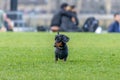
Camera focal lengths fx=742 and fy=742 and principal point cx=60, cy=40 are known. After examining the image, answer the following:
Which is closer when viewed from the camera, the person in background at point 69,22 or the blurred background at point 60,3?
the person in background at point 69,22

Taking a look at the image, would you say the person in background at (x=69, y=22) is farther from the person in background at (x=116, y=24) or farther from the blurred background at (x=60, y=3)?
the blurred background at (x=60, y=3)

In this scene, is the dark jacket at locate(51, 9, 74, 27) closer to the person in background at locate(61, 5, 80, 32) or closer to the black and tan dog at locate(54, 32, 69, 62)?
the person in background at locate(61, 5, 80, 32)

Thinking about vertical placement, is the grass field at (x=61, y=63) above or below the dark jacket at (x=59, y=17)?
above

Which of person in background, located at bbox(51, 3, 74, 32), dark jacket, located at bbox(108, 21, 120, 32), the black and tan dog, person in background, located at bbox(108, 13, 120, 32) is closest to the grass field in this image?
the black and tan dog

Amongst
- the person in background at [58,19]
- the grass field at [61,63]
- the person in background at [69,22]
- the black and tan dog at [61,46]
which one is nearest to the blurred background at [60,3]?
the person in background at [69,22]

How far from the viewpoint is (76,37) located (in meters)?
21.8

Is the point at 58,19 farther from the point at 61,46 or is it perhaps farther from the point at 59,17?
the point at 61,46

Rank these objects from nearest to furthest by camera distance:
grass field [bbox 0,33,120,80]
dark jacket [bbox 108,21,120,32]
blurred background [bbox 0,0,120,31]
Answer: grass field [bbox 0,33,120,80]
dark jacket [bbox 108,21,120,32]
blurred background [bbox 0,0,120,31]

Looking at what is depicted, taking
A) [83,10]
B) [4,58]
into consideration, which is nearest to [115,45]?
[4,58]

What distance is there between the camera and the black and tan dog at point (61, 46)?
12.9m

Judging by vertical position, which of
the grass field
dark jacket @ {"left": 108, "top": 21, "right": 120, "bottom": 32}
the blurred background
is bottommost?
the blurred background

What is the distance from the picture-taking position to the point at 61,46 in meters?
12.9

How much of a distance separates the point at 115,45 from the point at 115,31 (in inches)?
322

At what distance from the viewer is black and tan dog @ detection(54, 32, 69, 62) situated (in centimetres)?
1286
